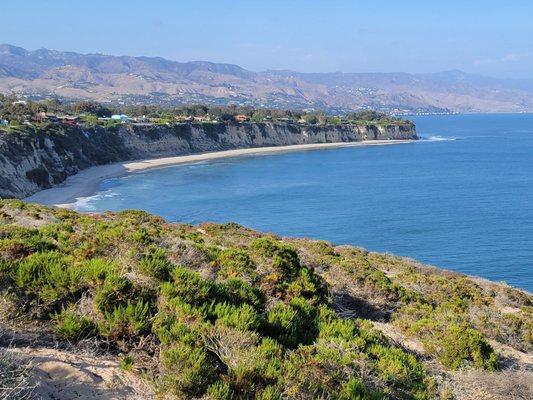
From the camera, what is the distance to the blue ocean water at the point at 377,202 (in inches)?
1503

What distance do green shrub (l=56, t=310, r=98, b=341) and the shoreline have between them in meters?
42.6

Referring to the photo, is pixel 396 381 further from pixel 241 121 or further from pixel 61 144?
pixel 241 121

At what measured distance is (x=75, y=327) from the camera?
638 cm

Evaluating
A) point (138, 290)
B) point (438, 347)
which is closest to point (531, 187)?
point (438, 347)

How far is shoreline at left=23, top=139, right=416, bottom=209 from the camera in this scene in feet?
171

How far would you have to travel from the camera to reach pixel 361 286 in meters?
15.3

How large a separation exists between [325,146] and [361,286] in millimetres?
117241

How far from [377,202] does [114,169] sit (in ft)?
135

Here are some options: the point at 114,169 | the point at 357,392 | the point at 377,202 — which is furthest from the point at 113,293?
the point at 114,169

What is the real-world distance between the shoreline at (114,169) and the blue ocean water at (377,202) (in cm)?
221

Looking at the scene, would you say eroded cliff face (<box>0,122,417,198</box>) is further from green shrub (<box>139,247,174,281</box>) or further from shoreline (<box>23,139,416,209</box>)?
green shrub (<box>139,247,174,281</box>)

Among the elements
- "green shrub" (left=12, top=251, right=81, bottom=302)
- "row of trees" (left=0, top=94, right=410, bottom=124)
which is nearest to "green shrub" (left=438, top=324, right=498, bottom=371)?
"green shrub" (left=12, top=251, right=81, bottom=302)

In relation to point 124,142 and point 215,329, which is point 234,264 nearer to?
point 215,329

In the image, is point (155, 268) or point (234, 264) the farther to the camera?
point (234, 264)
